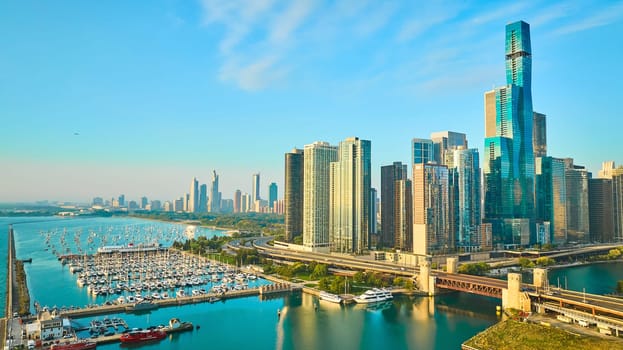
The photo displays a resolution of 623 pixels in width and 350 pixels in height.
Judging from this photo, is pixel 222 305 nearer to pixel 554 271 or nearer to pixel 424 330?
pixel 424 330

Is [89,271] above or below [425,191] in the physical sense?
below

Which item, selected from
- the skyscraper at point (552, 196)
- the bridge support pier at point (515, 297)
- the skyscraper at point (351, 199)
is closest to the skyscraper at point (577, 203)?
the skyscraper at point (552, 196)

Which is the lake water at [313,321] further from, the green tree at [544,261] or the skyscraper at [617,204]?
the skyscraper at [617,204]

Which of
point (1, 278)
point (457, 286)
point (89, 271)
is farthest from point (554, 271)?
point (1, 278)

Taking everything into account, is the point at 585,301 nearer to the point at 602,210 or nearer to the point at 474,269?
the point at 474,269

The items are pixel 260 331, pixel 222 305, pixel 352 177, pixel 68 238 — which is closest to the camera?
pixel 260 331

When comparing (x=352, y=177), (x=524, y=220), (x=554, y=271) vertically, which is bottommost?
(x=554, y=271)

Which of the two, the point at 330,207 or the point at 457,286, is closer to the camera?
the point at 457,286

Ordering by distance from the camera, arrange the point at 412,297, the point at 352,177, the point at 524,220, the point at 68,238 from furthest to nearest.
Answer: the point at 68,238 → the point at 524,220 → the point at 352,177 → the point at 412,297

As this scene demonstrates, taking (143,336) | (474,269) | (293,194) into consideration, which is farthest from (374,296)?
(293,194)
